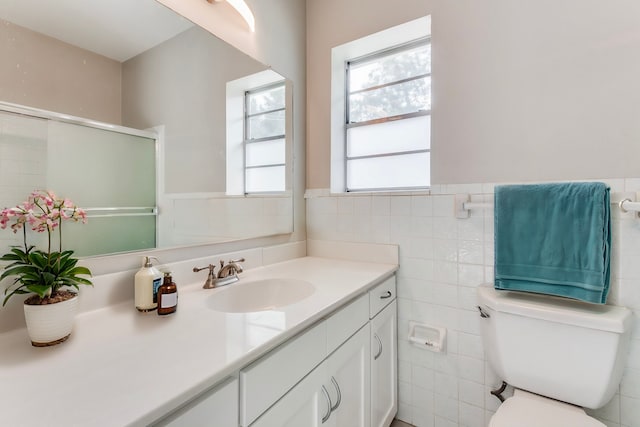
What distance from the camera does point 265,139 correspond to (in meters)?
1.58

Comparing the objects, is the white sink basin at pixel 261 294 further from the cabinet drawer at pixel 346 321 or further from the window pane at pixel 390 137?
the window pane at pixel 390 137

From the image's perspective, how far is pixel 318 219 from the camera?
70.2 inches

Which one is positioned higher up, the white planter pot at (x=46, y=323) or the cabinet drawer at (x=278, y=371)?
the white planter pot at (x=46, y=323)

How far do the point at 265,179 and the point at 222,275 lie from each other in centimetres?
62

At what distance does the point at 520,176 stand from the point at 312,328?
111cm

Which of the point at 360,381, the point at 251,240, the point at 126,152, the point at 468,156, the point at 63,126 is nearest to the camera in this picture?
the point at 63,126

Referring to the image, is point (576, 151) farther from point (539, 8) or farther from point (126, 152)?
point (126, 152)

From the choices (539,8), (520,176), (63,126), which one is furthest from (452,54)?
(63,126)

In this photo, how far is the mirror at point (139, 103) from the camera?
2.47ft

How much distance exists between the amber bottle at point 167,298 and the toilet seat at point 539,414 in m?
1.11

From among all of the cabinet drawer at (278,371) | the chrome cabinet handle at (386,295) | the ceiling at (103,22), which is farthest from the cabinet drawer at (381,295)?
the ceiling at (103,22)

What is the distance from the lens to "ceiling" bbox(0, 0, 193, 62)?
0.76 m

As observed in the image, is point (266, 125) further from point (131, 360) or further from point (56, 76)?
point (131, 360)

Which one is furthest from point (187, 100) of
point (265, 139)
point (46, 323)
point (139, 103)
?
point (46, 323)
